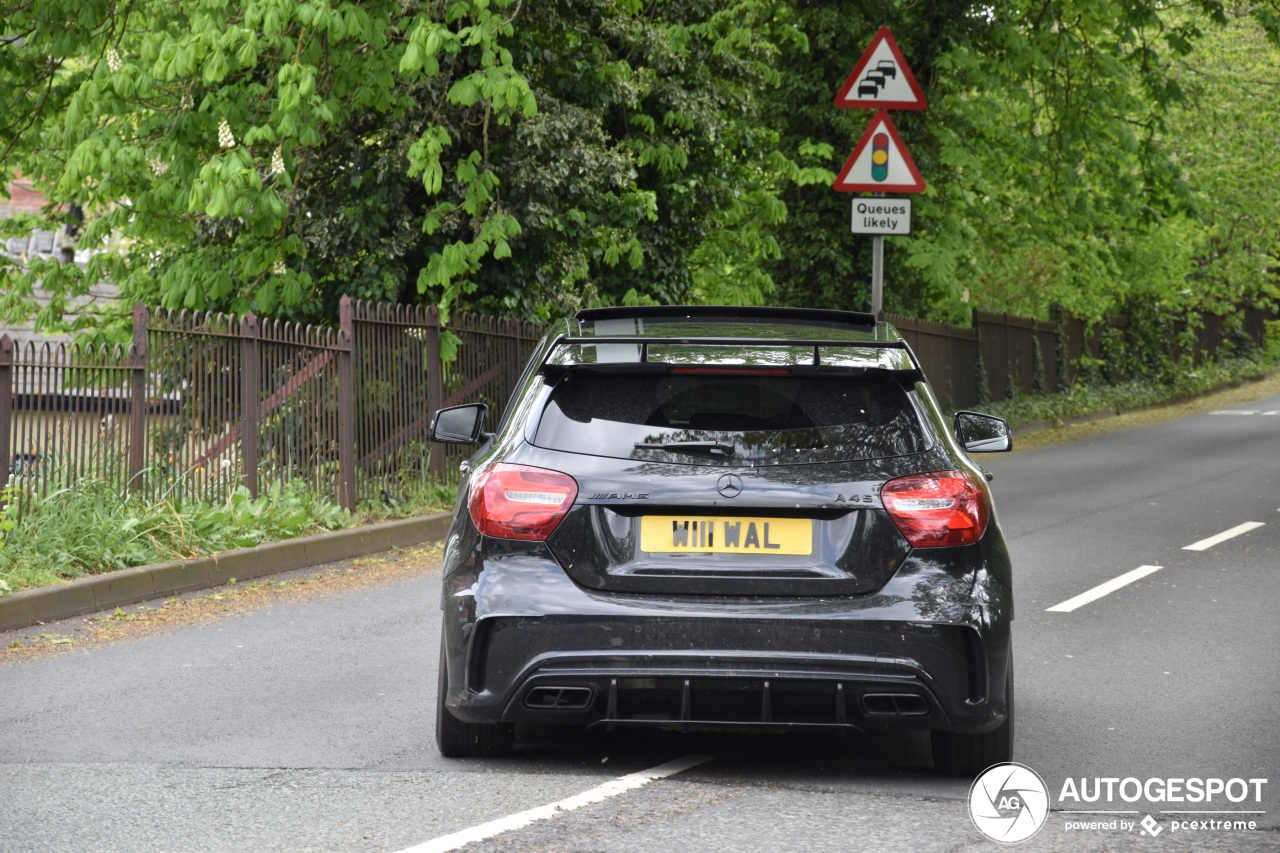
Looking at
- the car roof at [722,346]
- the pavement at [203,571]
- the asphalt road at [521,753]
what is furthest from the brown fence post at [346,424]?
the car roof at [722,346]

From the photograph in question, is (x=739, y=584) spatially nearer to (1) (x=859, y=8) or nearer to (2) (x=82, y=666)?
(2) (x=82, y=666)

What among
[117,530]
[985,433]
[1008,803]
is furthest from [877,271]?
[1008,803]

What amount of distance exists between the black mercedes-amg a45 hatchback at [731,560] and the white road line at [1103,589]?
4314mm

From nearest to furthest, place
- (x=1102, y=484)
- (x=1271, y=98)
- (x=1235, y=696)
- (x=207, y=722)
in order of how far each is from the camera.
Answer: (x=207, y=722) < (x=1235, y=696) < (x=1102, y=484) < (x=1271, y=98)

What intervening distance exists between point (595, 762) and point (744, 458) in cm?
129

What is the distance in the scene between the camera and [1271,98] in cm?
3862

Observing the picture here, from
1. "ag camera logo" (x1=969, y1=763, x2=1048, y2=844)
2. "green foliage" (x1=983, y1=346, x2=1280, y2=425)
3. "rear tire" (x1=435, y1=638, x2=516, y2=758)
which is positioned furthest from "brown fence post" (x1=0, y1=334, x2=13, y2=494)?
"green foliage" (x1=983, y1=346, x2=1280, y2=425)

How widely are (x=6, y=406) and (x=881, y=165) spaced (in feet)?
24.0

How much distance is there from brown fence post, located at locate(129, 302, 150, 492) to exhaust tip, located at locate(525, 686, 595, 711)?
21.3 ft

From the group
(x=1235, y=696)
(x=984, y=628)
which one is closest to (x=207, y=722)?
(x=984, y=628)

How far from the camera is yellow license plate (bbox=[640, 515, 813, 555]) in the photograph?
516 cm

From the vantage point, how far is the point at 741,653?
5.11 m

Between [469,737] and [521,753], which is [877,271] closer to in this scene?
[521,753]

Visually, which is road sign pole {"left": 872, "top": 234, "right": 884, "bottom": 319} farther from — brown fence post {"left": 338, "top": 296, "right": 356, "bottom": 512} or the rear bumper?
the rear bumper
